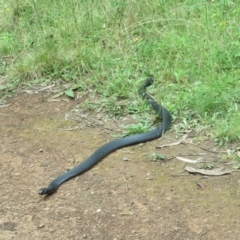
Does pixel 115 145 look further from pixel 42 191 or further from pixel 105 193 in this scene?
pixel 42 191

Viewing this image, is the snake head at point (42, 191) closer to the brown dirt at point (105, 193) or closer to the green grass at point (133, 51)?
the brown dirt at point (105, 193)

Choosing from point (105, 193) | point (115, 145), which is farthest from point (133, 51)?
point (105, 193)

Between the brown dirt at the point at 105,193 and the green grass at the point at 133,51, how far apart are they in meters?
0.52

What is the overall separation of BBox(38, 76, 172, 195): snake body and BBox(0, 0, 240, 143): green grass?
0.41ft

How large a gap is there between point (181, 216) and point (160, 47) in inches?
95.9

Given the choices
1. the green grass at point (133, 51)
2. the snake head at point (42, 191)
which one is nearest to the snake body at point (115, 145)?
the snake head at point (42, 191)

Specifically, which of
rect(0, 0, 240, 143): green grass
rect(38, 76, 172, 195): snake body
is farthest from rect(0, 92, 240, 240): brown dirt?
rect(0, 0, 240, 143): green grass

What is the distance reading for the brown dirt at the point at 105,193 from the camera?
11.1 ft

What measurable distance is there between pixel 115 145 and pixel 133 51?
5.22 feet

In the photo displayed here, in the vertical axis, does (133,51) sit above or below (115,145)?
above

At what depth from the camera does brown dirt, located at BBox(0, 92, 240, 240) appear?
3.37 metres

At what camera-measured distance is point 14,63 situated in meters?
5.82

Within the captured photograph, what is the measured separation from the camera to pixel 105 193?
148 inches

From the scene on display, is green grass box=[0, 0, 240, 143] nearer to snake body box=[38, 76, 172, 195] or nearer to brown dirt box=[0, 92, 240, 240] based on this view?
snake body box=[38, 76, 172, 195]
